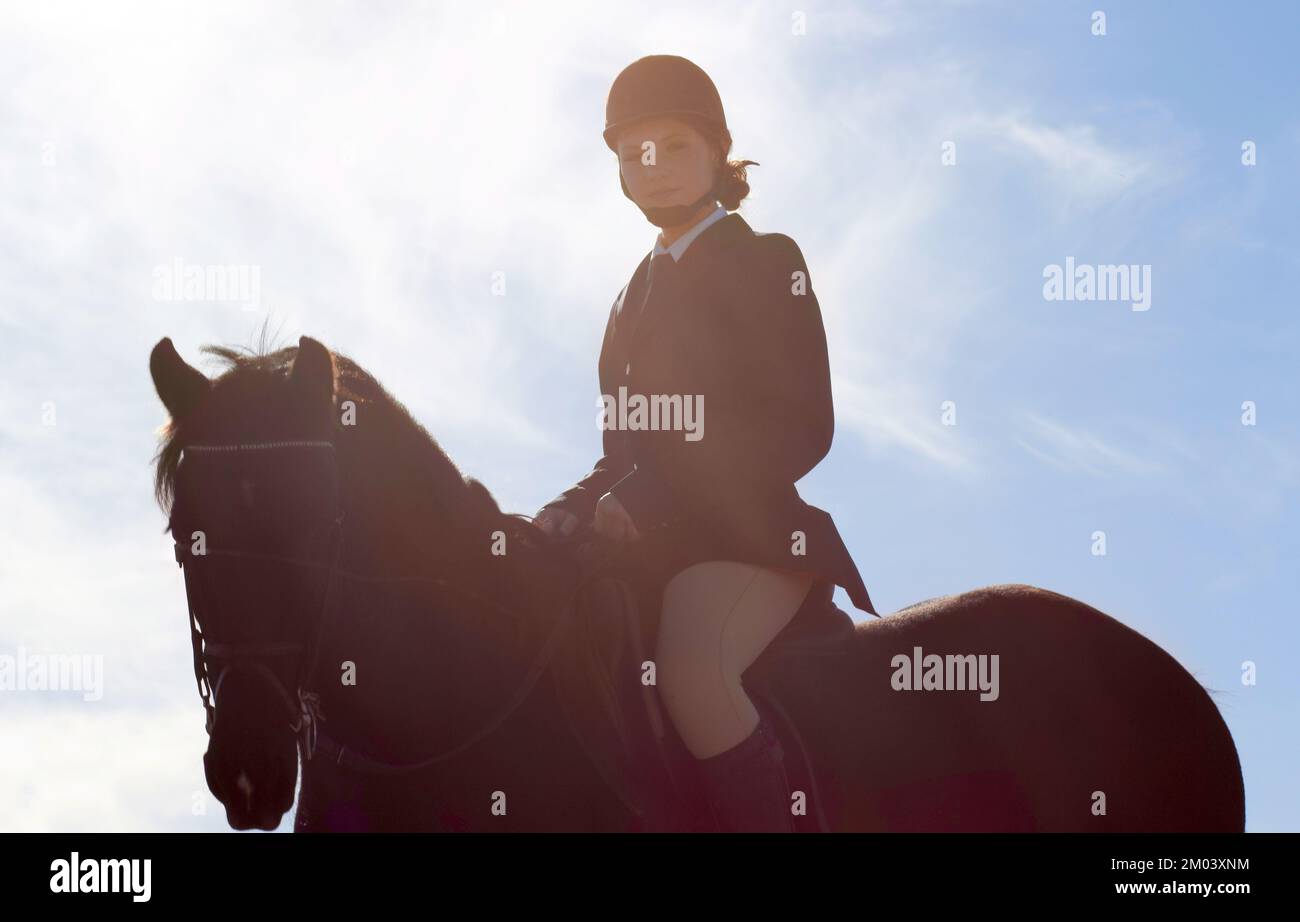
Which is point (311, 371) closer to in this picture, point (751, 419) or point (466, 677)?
point (466, 677)

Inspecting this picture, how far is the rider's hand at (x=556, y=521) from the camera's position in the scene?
6.41m

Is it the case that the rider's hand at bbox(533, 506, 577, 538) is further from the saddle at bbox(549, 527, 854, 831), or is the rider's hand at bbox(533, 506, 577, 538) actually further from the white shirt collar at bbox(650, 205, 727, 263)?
the white shirt collar at bbox(650, 205, 727, 263)

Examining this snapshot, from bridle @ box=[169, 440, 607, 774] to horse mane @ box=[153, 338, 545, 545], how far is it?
0.83 ft

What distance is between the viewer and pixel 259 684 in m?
5.11

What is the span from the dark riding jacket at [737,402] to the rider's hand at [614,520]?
0.04 metres

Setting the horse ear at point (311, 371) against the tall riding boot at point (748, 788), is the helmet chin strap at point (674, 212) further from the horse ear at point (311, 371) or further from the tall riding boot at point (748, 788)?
the tall riding boot at point (748, 788)

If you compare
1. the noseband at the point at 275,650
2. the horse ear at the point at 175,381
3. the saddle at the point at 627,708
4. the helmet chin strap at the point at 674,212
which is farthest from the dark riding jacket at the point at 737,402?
the horse ear at the point at 175,381

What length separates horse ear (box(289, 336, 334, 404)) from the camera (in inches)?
221

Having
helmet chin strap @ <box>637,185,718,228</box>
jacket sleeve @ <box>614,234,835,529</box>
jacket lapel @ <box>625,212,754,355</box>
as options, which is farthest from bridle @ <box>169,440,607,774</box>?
helmet chin strap @ <box>637,185,718,228</box>

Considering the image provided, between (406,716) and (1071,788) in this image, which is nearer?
(406,716)
